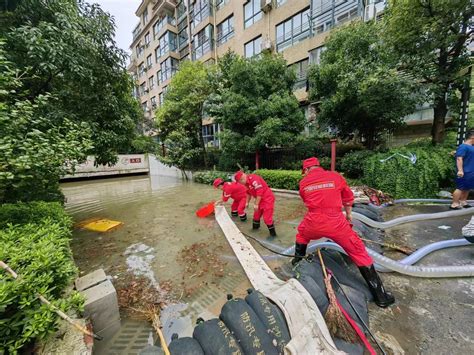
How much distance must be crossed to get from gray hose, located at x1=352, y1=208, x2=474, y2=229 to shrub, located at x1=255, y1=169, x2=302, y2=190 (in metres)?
3.43

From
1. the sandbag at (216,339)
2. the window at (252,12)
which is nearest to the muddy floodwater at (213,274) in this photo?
the sandbag at (216,339)

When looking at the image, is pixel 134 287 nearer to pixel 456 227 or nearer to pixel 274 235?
pixel 274 235

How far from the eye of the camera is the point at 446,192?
536 centimetres

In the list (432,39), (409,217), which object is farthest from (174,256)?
(432,39)

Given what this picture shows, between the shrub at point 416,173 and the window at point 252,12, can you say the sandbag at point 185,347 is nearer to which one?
the shrub at point 416,173

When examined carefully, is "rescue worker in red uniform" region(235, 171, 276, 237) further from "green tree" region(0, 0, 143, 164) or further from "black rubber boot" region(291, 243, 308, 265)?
"green tree" region(0, 0, 143, 164)

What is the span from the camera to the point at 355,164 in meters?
7.10

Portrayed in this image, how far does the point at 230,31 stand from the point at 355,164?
1507cm

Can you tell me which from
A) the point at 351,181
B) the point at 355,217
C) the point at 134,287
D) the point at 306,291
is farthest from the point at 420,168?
the point at 134,287

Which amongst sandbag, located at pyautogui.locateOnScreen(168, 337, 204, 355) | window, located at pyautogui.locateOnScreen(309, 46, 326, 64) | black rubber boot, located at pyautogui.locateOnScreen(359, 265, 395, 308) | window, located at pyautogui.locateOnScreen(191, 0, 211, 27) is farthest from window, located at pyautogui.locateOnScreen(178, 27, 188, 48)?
sandbag, located at pyautogui.locateOnScreen(168, 337, 204, 355)

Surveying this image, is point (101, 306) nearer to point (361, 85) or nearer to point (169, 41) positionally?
point (361, 85)

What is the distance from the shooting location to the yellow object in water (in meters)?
4.98

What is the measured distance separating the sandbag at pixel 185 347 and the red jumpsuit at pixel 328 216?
5.39 ft

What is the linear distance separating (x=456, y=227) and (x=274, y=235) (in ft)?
11.4
